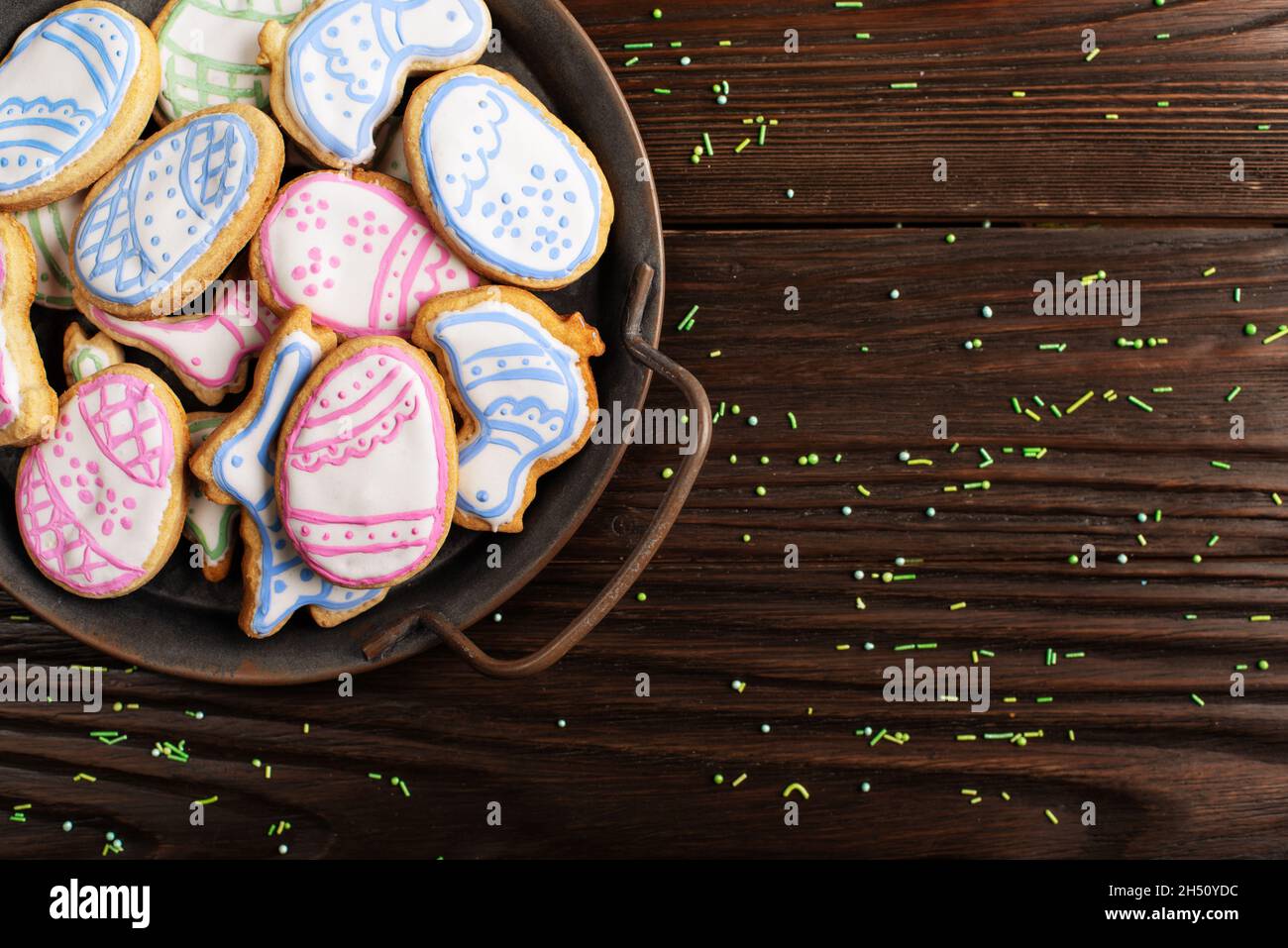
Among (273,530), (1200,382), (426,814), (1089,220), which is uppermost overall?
(1089,220)

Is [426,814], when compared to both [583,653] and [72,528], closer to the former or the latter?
[583,653]

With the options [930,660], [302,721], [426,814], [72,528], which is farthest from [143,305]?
[930,660]

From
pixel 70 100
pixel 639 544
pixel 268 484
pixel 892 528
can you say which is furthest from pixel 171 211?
pixel 892 528

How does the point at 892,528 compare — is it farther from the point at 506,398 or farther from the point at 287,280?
the point at 287,280

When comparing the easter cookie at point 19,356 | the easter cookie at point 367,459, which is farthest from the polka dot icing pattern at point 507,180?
the easter cookie at point 19,356

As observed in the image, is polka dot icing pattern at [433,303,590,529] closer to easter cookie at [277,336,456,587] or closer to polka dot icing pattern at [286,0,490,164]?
easter cookie at [277,336,456,587]

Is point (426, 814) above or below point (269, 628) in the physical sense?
below

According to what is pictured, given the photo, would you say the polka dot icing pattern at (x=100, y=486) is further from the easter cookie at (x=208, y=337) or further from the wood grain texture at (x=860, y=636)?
the wood grain texture at (x=860, y=636)

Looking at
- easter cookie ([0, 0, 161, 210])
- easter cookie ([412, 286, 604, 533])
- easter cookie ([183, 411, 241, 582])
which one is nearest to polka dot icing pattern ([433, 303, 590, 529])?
easter cookie ([412, 286, 604, 533])
